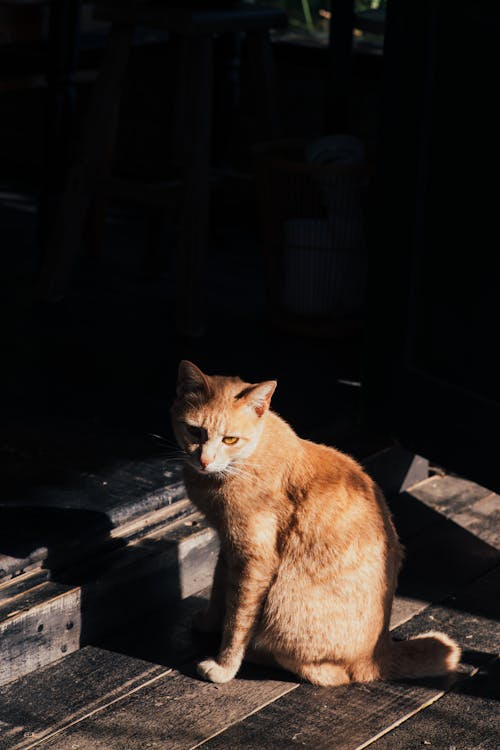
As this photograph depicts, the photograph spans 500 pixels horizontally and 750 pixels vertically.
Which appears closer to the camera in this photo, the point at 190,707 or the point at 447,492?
the point at 190,707

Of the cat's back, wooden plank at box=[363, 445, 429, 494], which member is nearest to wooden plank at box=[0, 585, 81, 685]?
the cat's back

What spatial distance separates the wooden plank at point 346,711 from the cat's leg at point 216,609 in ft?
0.79

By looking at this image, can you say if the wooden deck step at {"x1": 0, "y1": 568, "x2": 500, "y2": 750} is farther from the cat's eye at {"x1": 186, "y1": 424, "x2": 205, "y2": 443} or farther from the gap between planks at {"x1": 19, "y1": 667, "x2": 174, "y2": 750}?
the cat's eye at {"x1": 186, "y1": 424, "x2": 205, "y2": 443}

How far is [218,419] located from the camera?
7.16 ft

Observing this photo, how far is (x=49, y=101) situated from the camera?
13.0 feet

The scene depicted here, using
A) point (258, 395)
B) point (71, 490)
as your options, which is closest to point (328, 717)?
point (258, 395)

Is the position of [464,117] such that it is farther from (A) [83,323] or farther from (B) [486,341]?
(A) [83,323]

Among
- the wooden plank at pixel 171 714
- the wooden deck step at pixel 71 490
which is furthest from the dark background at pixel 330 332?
the wooden plank at pixel 171 714

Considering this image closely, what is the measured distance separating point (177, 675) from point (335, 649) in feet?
1.10

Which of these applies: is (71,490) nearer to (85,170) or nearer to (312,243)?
(312,243)

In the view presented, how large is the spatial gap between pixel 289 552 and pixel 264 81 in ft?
7.44

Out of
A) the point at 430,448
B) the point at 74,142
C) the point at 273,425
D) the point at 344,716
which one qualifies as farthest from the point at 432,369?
the point at 74,142

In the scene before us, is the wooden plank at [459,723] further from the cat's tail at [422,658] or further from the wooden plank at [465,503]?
the wooden plank at [465,503]

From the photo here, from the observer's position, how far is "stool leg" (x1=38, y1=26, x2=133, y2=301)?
3.75 metres
